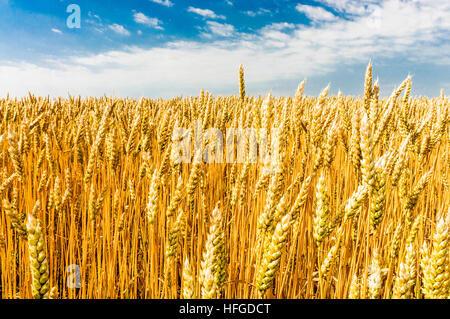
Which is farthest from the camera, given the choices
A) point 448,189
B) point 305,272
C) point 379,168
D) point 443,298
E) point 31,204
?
point 448,189

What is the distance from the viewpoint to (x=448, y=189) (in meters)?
2.08

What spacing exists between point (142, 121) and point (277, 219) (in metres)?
1.12

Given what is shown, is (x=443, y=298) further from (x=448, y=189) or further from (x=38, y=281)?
(x=448, y=189)
